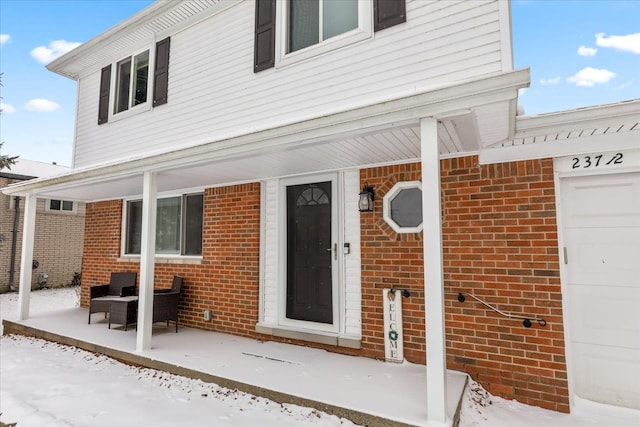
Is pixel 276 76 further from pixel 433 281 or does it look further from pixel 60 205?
pixel 60 205

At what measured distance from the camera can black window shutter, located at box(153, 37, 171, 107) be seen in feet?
18.2

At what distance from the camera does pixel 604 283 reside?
339cm

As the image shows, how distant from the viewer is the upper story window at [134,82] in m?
5.64

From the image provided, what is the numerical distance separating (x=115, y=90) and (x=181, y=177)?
2497 millimetres

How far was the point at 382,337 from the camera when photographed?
14.0ft

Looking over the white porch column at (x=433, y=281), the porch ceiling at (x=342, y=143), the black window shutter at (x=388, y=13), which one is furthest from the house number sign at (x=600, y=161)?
the black window shutter at (x=388, y=13)

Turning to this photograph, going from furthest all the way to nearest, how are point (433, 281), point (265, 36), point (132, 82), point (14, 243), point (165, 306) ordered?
A: point (14, 243), point (132, 82), point (165, 306), point (265, 36), point (433, 281)

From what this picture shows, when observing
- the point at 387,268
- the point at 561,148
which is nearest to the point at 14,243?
the point at 387,268

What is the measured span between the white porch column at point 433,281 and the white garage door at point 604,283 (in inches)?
68.4

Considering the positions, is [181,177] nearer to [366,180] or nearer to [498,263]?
[366,180]

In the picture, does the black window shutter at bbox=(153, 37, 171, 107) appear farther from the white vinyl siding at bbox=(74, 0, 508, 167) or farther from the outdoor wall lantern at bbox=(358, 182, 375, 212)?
the outdoor wall lantern at bbox=(358, 182, 375, 212)

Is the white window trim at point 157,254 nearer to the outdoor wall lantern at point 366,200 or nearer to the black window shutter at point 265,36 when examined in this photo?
the black window shutter at point 265,36

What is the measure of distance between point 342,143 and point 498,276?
85.0 inches

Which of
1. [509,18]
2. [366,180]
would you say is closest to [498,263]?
[366,180]
